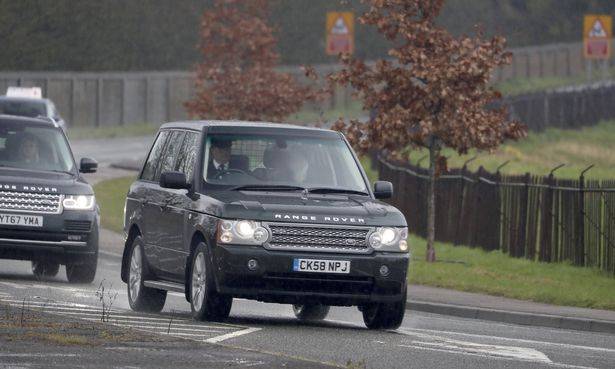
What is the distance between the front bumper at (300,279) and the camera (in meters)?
15.4

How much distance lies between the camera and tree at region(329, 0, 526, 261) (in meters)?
27.5

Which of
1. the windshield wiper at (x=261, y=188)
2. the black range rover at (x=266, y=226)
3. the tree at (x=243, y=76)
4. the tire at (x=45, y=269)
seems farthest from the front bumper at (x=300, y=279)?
the tree at (x=243, y=76)

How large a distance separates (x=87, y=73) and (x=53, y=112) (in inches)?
1108

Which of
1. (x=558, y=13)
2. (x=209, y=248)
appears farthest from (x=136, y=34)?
(x=209, y=248)

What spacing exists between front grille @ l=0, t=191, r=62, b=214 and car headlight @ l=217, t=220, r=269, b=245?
6.04 m

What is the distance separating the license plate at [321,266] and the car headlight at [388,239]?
318 mm

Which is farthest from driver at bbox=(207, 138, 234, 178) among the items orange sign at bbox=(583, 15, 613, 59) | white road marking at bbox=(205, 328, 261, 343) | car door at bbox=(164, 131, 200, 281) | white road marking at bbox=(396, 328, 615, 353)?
orange sign at bbox=(583, 15, 613, 59)

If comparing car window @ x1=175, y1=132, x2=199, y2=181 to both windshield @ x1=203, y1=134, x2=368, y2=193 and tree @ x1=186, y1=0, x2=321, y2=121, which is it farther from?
tree @ x1=186, y1=0, x2=321, y2=121

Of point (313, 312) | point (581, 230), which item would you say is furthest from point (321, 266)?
point (581, 230)

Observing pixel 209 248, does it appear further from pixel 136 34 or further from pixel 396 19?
pixel 136 34

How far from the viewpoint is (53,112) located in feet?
139

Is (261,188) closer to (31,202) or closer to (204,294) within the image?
(204,294)

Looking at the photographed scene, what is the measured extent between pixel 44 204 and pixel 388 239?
6.47 metres

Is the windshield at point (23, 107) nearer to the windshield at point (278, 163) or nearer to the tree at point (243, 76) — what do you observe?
the tree at point (243, 76)
